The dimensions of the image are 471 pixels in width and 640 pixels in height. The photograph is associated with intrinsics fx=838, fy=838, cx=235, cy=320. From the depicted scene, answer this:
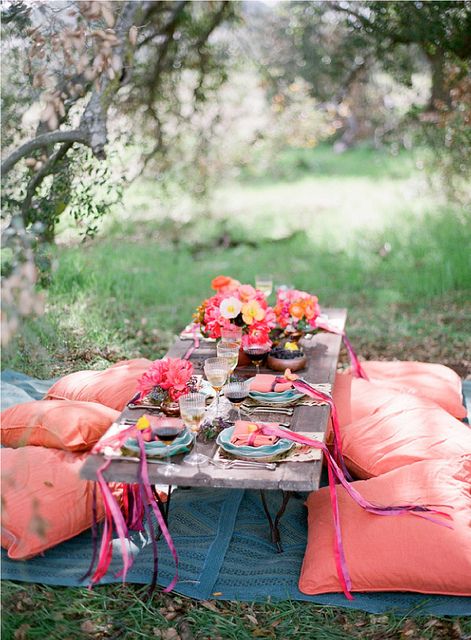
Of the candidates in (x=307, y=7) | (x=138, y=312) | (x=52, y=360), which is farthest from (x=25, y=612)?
(x=307, y=7)

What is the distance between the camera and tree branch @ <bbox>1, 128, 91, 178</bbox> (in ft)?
13.4

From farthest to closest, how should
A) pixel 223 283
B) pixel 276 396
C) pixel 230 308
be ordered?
1. pixel 223 283
2. pixel 230 308
3. pixel 276 396

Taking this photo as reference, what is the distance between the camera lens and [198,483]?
2590mm

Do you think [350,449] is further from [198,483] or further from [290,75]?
[290,75]

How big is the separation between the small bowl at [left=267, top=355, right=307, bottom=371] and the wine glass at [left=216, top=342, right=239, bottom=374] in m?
0.31

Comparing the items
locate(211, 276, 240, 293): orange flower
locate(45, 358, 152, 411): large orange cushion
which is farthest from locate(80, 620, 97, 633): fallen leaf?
locate(211, 276, 240, 293): orange flower

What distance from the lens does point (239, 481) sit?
257cm

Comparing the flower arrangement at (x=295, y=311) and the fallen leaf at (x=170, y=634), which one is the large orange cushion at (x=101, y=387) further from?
the fallen leaf at (x=170, y=634)

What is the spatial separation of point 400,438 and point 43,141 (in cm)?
238

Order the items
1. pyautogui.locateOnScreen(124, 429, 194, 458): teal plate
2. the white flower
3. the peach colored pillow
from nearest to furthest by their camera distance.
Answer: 1. pyautogui.locateOnScreen(124, 429, 194, 458): teal plate
2. the white flower
3. the peach colored pillow

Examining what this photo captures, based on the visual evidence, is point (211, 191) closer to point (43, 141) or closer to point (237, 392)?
point (43, 141)

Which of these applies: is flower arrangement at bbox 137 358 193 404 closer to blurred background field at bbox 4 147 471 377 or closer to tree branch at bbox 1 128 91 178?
blurred background field at bbox 4 147 471 377

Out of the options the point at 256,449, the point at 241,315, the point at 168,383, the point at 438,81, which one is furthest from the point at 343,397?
the point at 438,81

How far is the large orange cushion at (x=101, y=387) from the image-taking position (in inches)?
147
